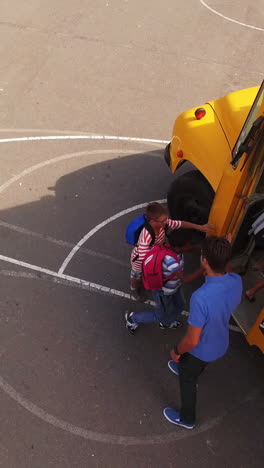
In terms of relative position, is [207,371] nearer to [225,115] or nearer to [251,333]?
[251,333]

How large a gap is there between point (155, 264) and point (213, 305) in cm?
86

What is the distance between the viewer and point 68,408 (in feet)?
13.3

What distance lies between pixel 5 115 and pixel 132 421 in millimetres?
5238

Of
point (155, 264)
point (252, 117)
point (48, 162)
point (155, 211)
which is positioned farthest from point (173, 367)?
point (48, 162)

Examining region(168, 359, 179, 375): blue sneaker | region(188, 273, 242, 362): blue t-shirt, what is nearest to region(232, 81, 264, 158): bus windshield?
region(188, 273, 242, 362): blue t-shirt

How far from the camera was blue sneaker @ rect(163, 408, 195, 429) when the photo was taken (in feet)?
13.0

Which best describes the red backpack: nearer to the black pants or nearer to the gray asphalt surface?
the black pants

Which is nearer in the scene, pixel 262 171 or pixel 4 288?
pixel 262 171

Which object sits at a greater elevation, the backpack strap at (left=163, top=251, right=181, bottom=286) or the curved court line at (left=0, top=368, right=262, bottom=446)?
the backpack strap at (left=163, top=251, right=181, bottom=286)

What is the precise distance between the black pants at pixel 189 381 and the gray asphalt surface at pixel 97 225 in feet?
0.80

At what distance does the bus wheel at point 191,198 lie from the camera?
16.2ft

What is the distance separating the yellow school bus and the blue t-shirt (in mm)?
745

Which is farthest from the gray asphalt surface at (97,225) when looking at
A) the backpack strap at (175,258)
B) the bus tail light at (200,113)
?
the bus tail light at (200,113)

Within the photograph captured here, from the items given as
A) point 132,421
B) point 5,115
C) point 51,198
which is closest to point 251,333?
point 132,421
